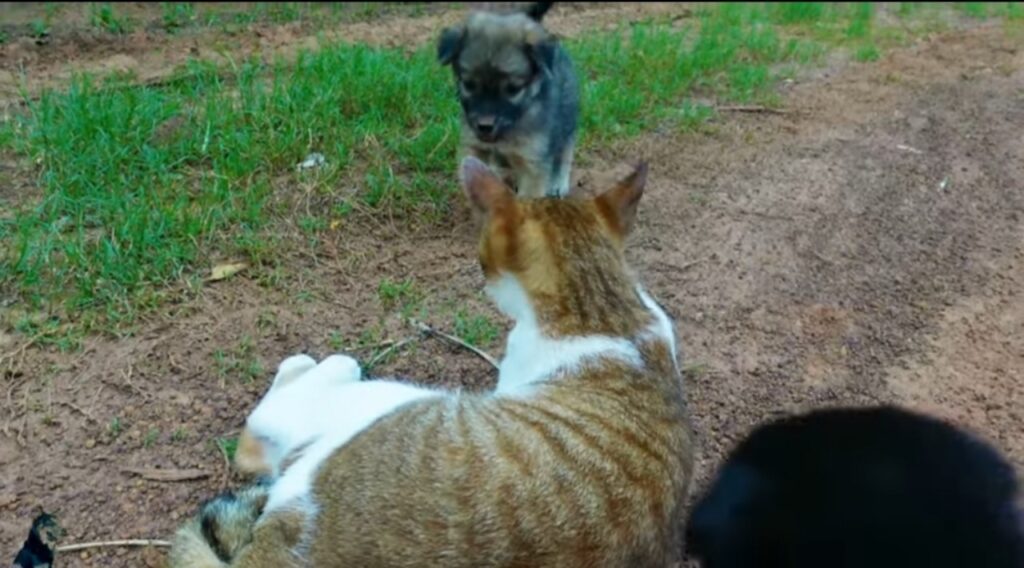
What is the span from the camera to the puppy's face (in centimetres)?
475

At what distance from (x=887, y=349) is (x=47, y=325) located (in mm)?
3393

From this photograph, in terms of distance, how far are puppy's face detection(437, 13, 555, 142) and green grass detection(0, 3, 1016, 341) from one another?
0.52 metres

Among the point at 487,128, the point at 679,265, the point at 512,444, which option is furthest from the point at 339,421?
the point at 679,265

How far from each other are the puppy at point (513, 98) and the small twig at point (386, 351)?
1.04 m

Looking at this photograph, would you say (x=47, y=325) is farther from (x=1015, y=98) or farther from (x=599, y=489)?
(x=1015, y=98)

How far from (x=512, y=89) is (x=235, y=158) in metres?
1.39

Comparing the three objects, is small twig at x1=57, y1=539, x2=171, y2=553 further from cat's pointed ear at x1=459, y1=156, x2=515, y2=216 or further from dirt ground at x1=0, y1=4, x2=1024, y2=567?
cat's pointed ear at x1=459, y1=156, x2=515, y2=216

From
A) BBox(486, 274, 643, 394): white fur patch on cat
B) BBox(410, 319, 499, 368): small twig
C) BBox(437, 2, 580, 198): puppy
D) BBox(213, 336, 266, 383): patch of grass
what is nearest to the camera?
BBox(486, 274, 643, 394): white fur patch on cat

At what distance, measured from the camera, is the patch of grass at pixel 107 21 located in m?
6.73

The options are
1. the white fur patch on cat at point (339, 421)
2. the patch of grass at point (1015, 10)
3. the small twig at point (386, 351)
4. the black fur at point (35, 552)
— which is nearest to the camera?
the white fur patch on cat at point (339, 421)

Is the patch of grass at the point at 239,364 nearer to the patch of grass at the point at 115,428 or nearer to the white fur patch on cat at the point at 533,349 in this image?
the patch of grass at the point at 115,428

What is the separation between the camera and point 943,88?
706 cm

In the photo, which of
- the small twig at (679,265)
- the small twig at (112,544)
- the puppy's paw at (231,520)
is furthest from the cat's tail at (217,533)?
the small twig at (679,265)

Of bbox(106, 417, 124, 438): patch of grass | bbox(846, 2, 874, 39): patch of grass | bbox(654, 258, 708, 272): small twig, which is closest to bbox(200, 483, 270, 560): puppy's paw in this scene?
bbox(106, 417, 124, 438): patch of grass
